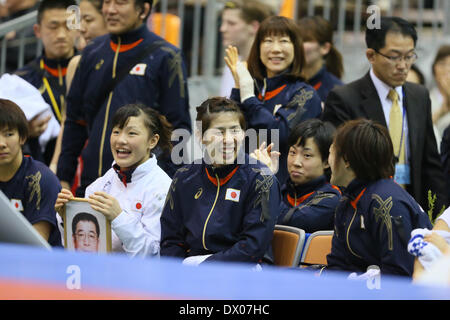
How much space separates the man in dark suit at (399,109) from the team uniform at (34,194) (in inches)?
72.5

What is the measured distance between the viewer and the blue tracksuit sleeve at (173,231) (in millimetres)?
4465

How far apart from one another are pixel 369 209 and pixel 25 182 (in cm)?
202

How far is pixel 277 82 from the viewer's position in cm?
548

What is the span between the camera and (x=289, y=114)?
17.5 feet

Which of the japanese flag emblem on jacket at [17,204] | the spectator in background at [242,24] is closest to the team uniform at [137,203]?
the japanese flag emblem on jacket at [17,204]

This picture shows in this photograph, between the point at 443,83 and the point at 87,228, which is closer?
the point at 87,228

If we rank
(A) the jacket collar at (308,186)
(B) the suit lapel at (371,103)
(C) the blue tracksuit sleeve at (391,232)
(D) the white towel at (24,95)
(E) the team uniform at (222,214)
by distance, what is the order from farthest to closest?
(D) the white towel at (24,95) → (B) the suit lapel at (371,103) → (A) the jacket collar at (308,186) → (E) the team uniform at (222,214) → (C) the blue tracksuit sleeve at (391,232)

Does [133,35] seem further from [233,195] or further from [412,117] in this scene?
[412,117]

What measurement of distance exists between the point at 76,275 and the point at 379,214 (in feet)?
6.97

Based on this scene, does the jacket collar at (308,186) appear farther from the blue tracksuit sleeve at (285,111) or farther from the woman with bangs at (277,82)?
the blue tracksuit sleeve at (285,111)

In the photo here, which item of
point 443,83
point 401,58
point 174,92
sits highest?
point 401,58

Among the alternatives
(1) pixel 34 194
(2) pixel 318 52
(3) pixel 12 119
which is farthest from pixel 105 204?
(2) pixel 318 52
